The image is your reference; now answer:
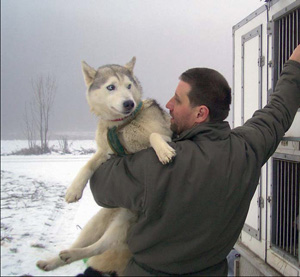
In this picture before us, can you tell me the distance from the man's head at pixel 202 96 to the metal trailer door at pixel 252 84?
1267 millimetres

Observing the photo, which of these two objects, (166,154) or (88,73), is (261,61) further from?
(166,154)

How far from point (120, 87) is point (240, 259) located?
2.12 metres

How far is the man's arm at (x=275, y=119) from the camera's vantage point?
4.26 ft

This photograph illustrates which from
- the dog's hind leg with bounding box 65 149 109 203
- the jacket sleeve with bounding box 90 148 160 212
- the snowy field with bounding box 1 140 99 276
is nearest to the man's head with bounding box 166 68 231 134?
the jacket sleeve with bounding box 90 148 160 212

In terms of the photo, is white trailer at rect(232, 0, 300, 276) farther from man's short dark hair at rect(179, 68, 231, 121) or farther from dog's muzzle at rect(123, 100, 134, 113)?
dog's muzzle at rect(123, 100, 134, 113)

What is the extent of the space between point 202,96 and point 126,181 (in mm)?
501

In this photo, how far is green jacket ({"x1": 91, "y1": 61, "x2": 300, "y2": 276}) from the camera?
113 cm

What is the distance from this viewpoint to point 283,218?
7.41ft

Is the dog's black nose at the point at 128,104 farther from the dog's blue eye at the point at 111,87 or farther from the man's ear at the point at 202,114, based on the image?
the man's ear at the point at 202,114

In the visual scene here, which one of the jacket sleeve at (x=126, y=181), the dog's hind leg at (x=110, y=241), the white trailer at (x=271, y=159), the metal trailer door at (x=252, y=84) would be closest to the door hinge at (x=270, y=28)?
the white trailer at (x=271, y=159)

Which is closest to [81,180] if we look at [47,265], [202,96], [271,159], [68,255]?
[68,255]

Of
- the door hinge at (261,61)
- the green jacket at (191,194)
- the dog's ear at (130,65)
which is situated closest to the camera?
the green jacket at (191,194)

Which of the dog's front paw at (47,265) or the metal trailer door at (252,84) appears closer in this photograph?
the dog's front paw at (47,265)

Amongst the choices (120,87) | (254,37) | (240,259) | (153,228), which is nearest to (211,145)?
(153,228)
